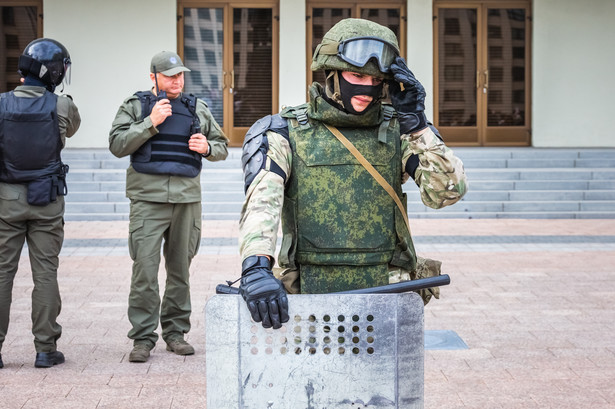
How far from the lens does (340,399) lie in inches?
102

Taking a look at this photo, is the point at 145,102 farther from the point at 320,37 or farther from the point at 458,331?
the point at 320,37

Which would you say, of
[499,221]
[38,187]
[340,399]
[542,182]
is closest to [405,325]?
[340,399]

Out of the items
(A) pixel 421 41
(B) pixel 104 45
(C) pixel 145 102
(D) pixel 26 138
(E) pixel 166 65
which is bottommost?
(D) pixel 26 138

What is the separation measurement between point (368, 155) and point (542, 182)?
12924 millimetres

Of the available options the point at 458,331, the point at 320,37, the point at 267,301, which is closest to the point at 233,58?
the point at 320,37

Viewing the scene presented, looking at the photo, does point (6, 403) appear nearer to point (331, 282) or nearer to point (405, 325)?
point (331, 282)

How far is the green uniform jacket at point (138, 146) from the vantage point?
6020 millimetres

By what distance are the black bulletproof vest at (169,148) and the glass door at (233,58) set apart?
12.0 m

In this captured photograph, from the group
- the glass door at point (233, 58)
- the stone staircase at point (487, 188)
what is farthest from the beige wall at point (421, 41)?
the glass door at point (233, 58)

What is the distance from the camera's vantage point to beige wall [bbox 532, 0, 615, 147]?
18.5 meters

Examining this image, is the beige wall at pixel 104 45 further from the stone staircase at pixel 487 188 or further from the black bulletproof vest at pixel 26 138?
the black bulletproof vest at pixel 26 138

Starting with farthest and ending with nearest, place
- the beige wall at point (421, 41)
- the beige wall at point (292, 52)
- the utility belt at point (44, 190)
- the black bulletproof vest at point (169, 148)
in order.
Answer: the beige wall at point (421, 41)
the beige wall at point (292, 52)
the black bulletproof vest at point (169, 148)
the utility belt at point (44, 190)

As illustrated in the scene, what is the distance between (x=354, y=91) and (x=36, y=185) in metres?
3.25

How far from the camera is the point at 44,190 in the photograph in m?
5.91
